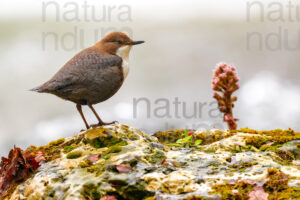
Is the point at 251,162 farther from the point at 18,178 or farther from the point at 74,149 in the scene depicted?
the point at 18,178

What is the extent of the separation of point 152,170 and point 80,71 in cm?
215

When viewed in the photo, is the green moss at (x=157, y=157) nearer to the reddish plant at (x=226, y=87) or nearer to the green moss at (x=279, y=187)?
the green moss at (x=279, y=187)

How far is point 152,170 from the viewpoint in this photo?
335cm

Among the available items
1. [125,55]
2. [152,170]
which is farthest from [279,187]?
[125,55]

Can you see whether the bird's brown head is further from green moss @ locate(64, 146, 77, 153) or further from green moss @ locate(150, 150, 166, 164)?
green moss @ locate(150, 150, 166, 164)

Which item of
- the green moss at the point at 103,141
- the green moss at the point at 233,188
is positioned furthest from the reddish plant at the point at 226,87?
the green moss at the point at 233,188

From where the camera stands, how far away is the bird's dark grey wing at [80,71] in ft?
16.2

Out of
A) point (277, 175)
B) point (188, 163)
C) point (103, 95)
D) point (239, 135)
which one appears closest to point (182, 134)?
point (239, 135)

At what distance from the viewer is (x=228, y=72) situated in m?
6.61

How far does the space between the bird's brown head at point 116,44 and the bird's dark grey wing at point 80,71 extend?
1.16 ft

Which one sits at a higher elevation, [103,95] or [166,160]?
[103,95]

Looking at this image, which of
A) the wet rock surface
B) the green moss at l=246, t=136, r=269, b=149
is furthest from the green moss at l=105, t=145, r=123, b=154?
the green moss at l=246, t=136, r=269, b=149

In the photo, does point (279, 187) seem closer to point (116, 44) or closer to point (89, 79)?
point (89, 79)

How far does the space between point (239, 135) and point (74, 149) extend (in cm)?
206
